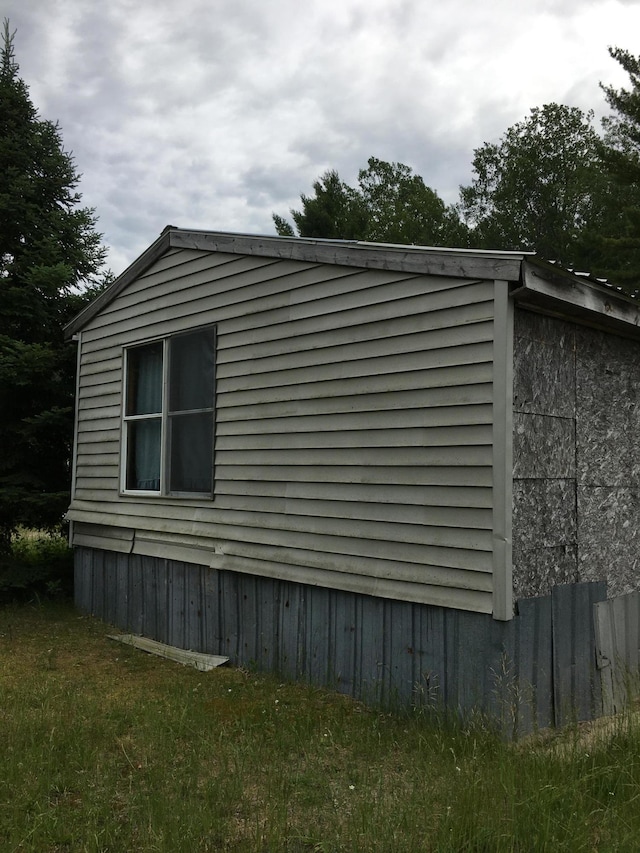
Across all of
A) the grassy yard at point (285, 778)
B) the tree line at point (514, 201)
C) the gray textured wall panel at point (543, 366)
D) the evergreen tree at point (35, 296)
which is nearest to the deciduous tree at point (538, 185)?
the tree line at point (514, 201)

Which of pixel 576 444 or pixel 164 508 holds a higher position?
pixel 576 444

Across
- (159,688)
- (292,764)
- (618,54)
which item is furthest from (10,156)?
(618,54)

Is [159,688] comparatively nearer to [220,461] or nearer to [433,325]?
[220,461]

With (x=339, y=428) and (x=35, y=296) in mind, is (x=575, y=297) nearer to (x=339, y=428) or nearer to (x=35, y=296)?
(x=339, y=428)

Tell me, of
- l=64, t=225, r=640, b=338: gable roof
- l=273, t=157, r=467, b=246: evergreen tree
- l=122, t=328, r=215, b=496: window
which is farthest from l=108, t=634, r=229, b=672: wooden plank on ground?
l=273, t=157, r=467, b=246: evergreen tree

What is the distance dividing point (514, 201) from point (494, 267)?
3122cm

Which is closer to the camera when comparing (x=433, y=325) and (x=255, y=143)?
(x=433, y=325)

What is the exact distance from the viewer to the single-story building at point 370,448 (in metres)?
4.87

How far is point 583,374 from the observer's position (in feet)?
18.2

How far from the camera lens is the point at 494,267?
471cm

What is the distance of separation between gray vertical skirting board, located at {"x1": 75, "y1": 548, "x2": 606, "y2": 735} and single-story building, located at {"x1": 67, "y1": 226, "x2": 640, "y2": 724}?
23 millimetres

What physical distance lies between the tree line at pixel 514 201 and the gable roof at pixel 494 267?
19879mm

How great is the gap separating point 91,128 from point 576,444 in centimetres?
1017

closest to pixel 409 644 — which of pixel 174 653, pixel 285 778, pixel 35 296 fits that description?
pixel 285 778
